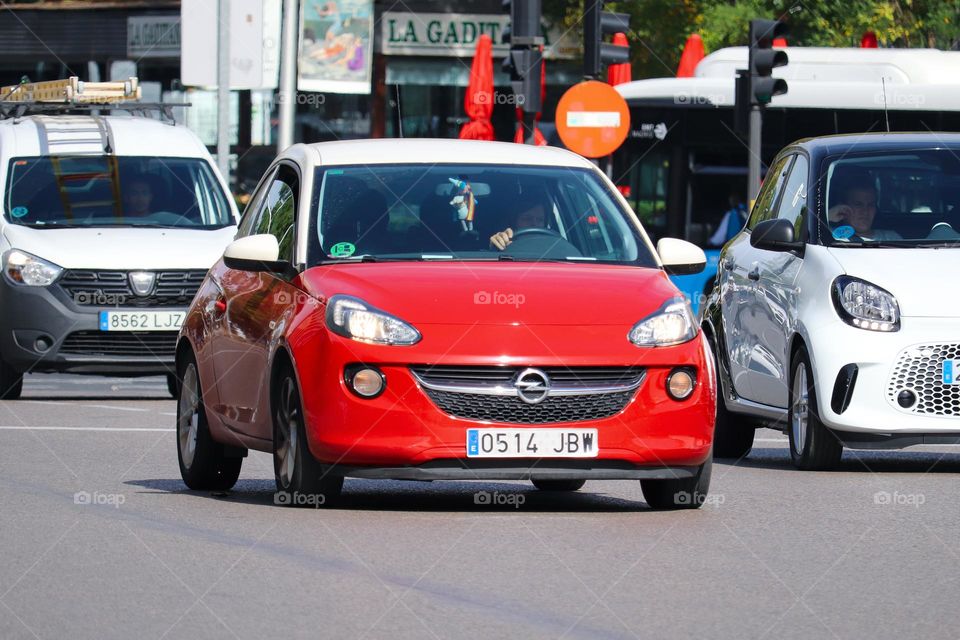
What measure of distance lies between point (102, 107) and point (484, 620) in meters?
13.1

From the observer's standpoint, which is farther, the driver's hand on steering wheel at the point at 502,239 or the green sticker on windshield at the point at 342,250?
the driver's hand on steering wheel at the point at 502,239

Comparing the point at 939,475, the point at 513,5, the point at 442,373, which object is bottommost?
the point at 939,475

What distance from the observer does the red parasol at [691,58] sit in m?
29.1

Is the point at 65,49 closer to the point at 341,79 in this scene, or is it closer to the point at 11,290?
the point at 341,79

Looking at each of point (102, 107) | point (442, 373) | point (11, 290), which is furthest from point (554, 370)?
point (102, 107)

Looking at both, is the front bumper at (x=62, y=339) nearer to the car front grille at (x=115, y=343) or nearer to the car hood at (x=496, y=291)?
the car front grille at (x=115, y=343)

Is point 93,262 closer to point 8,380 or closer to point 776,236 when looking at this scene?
point 8,380

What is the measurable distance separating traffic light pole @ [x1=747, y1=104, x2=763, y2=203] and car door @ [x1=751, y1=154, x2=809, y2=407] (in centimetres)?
851

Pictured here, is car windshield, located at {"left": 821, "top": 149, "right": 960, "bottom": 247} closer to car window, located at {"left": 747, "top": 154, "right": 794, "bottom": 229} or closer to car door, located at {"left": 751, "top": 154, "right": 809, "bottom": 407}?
car door, located at {"left": 751, "top": 154, "right": 809, "bottom": 407}

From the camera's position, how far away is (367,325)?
355 inches

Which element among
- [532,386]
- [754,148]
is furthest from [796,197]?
[754,148]

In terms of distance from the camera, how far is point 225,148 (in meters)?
24.2

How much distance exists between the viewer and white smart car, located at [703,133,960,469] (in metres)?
11.5

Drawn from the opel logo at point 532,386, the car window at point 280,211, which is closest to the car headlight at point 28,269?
the car window at point 280,211
